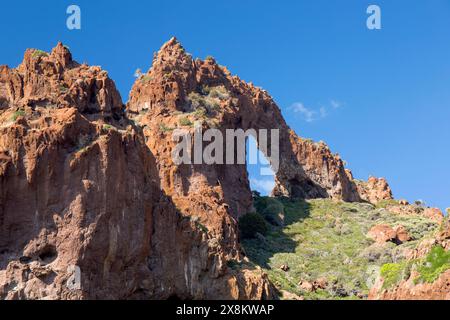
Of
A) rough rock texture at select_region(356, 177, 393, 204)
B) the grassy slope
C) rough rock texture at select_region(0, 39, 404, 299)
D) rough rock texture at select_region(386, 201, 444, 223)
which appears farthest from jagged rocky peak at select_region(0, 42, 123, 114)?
rough rock texture at select_region(356, 177, 393, 204)

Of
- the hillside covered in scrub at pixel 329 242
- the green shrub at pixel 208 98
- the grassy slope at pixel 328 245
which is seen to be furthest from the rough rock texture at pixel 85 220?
the green shrub at pixel 208 98

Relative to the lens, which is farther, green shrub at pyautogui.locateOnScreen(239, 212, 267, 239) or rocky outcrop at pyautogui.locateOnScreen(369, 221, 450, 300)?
green shrub at pyautogui.locateOnScreen(239, 212, 267, 239)

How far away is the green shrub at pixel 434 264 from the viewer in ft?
138

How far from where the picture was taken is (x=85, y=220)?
4159 cm

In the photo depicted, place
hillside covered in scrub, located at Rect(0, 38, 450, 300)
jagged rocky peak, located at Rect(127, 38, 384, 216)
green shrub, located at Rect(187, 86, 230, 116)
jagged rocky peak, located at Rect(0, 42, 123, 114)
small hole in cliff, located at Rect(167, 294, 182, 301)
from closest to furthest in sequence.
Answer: hillside covered in scrub, located at Rect(0, 38, 450, 300)
small hole in cliff, located at Rect(167, 294, 182, 301)
jagged rocky peak, located at Rect(0, 42, 123, 114)
jagged rocky peak, located at Rect(127, 38, 384, 216)
green shrub, located at Rect(187, 86, 230, 116)

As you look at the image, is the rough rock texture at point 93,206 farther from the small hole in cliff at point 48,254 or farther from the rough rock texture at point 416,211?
the rough rock texture at point 416,211

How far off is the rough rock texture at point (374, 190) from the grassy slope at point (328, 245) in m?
8.89

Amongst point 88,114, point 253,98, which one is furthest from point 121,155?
point 253,98

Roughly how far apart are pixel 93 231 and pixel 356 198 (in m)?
60.1

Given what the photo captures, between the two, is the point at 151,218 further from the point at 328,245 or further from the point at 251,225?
the point at 328,245

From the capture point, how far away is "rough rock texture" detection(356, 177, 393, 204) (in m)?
102

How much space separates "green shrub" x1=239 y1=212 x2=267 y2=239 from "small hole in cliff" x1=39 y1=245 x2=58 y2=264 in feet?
114

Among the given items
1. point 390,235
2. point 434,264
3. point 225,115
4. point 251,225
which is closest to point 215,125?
point 225,115

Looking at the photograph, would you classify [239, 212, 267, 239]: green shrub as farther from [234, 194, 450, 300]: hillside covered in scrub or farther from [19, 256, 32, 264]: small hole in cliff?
[19, 256, 32, 264]: small hole in cliff
